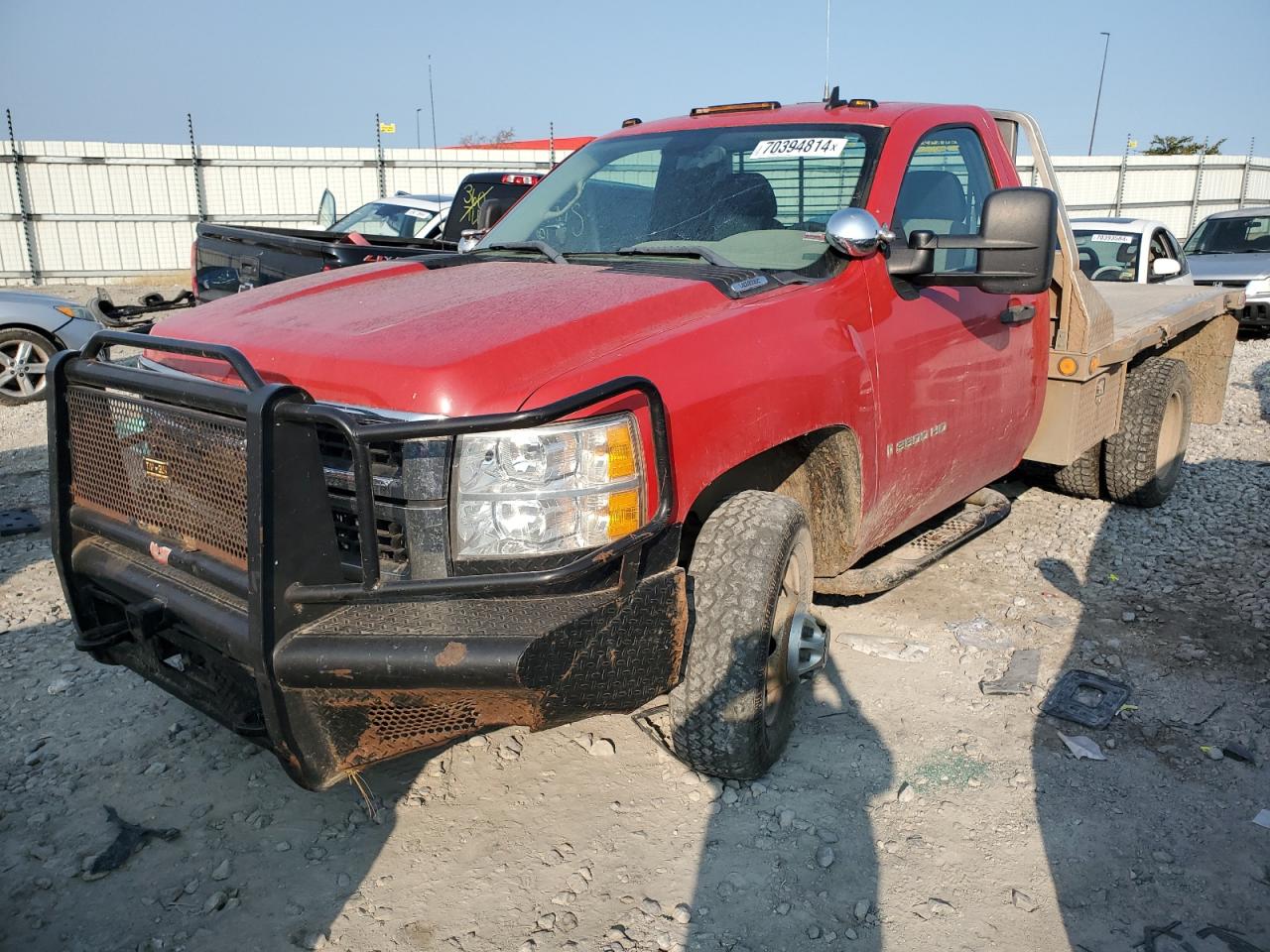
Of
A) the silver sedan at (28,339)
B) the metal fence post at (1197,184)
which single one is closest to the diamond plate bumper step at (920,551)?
the silver sedan at (28,339)

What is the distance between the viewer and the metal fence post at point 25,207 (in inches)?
727

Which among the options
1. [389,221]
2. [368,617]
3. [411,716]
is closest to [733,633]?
[411,716]

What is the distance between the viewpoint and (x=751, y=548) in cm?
290

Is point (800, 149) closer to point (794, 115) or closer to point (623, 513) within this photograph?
point (794, 115)

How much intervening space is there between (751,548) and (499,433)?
36.2 inches

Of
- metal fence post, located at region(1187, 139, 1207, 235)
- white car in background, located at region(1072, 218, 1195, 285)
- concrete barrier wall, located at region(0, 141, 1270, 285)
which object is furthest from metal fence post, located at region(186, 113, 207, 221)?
metal fence post, located at region(1187, 139, 1207, 235)

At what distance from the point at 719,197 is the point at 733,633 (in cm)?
168

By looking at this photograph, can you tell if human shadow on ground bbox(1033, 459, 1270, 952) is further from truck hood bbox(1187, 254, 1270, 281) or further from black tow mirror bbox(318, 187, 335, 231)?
truck hood bbox(1187, 254, 1270, 281)

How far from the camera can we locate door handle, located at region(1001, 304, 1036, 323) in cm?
415

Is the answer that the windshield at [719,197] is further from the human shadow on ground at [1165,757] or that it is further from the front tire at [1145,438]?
the front tire at [1145,438]

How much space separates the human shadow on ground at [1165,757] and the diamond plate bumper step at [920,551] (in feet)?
1.95

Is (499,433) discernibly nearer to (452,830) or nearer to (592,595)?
(592,595)

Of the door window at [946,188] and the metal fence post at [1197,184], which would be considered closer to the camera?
the door window at [946,188]

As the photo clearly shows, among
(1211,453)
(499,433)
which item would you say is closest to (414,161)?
(1211,453)
